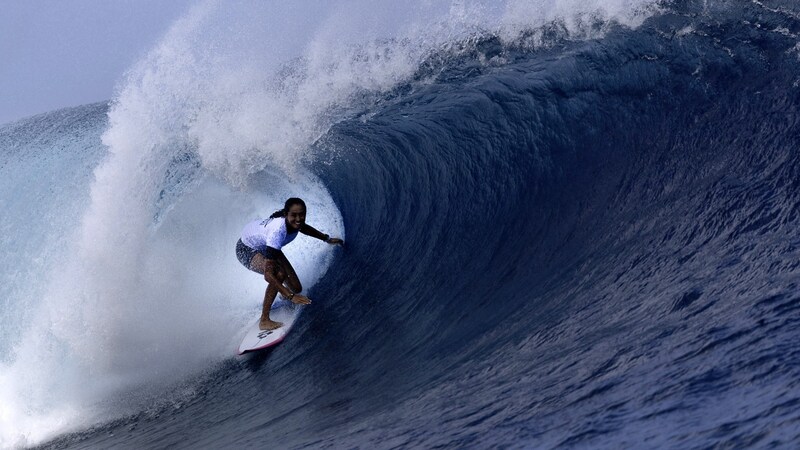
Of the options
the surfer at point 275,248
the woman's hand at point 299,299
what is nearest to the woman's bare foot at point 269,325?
the surfer at point 275,248

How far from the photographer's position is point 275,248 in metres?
7.29

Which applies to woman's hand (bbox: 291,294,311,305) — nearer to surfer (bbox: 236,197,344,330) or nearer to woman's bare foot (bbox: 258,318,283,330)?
surfer (bbox: 236,197,344,330)

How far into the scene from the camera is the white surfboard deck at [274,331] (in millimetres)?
7492

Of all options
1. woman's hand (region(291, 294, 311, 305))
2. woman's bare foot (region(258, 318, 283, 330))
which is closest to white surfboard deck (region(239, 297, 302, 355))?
woman's bare foot (region(258, 318, 283, 330))

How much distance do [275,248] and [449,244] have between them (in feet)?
5.09

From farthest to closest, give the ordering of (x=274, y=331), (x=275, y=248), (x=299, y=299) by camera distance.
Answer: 1. (x=274, y=331)
2. (x=299, y=299)
3. (x=275, y=248)

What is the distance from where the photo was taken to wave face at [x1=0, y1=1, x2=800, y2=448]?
4.07 meters

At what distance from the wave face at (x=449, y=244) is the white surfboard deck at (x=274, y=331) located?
0.47ft

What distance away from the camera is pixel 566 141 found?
26.7 ft

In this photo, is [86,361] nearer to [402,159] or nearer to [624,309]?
[402,159]

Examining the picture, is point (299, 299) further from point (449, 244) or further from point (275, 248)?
point (449, 244)

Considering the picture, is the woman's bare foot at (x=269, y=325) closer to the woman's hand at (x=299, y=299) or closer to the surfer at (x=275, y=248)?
the surfer at (x=275, y=248)

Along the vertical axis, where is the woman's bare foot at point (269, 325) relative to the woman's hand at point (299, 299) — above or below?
below

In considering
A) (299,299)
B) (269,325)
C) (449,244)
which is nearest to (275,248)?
(299,299)
